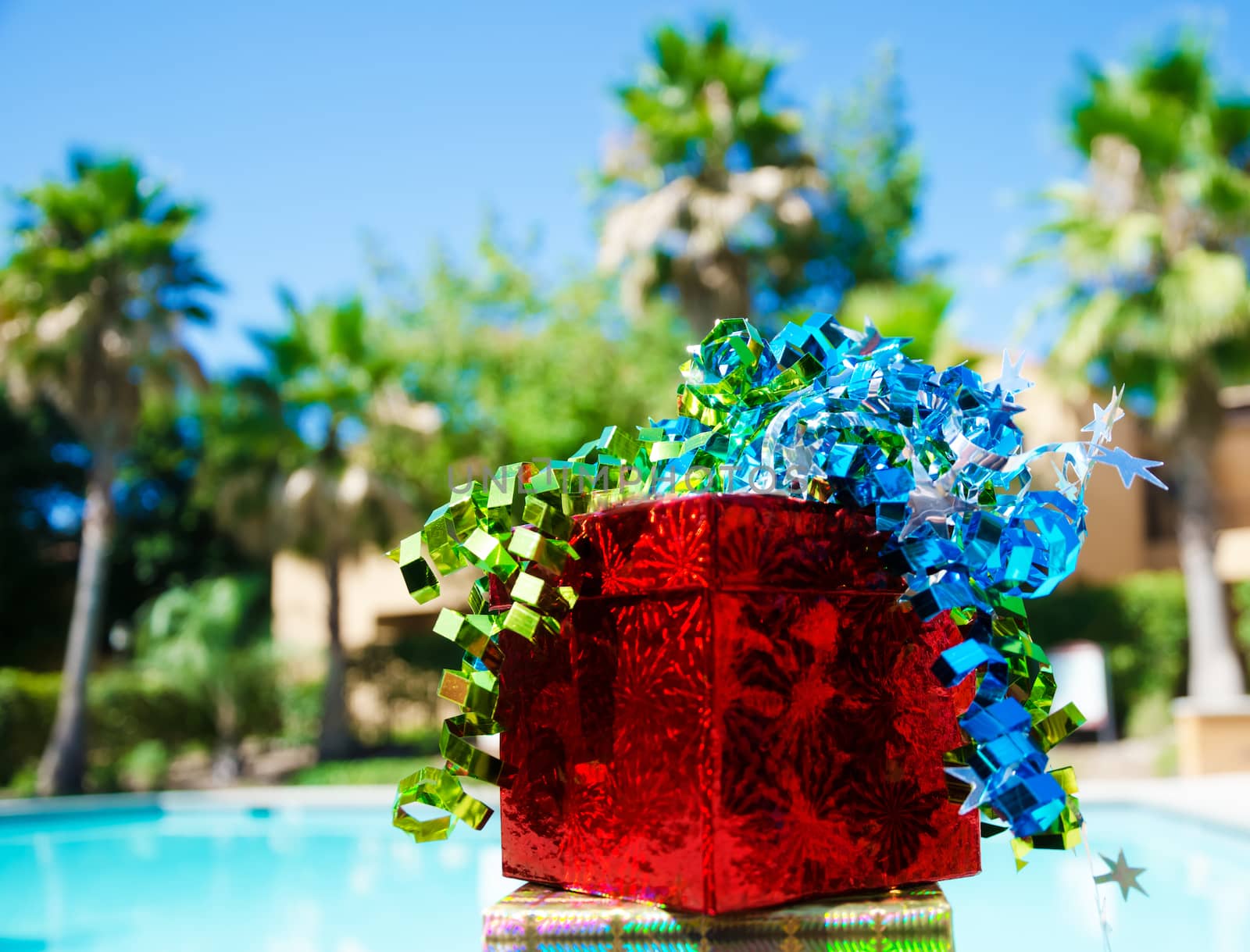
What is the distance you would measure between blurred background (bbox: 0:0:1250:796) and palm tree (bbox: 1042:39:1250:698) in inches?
1.6

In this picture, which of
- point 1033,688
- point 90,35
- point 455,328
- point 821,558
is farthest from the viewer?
point 455,328

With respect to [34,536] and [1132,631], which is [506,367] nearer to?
[34,536]

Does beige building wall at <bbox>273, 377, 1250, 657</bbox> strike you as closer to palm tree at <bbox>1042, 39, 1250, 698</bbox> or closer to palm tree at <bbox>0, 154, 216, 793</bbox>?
palm tree at <bbox>1042, 39, 1250, 698</bbox>

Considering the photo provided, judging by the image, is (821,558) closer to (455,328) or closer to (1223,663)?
(1223,663)

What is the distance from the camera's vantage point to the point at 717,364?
1171 millimetres

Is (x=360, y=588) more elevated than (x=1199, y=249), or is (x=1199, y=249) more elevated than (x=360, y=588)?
(x=1199, y=249)

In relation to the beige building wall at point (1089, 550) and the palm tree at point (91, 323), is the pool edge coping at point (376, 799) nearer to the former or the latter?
the palm tree at point (91, 323)

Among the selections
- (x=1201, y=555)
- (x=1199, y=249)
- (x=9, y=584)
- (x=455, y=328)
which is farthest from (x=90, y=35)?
(x=1201, y=555)

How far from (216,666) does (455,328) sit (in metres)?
9.00

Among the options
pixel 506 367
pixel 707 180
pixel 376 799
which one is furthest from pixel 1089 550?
pixel 376 799

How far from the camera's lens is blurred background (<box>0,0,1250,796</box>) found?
1188 cm

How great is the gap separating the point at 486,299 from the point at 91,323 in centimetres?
988

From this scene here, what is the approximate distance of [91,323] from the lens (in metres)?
13.0

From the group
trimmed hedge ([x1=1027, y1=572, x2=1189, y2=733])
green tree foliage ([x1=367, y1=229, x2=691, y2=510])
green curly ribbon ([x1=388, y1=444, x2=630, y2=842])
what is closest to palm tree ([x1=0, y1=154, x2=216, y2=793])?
green tree foliage ([x1=367, y1=229, x2=691, y2=510])
